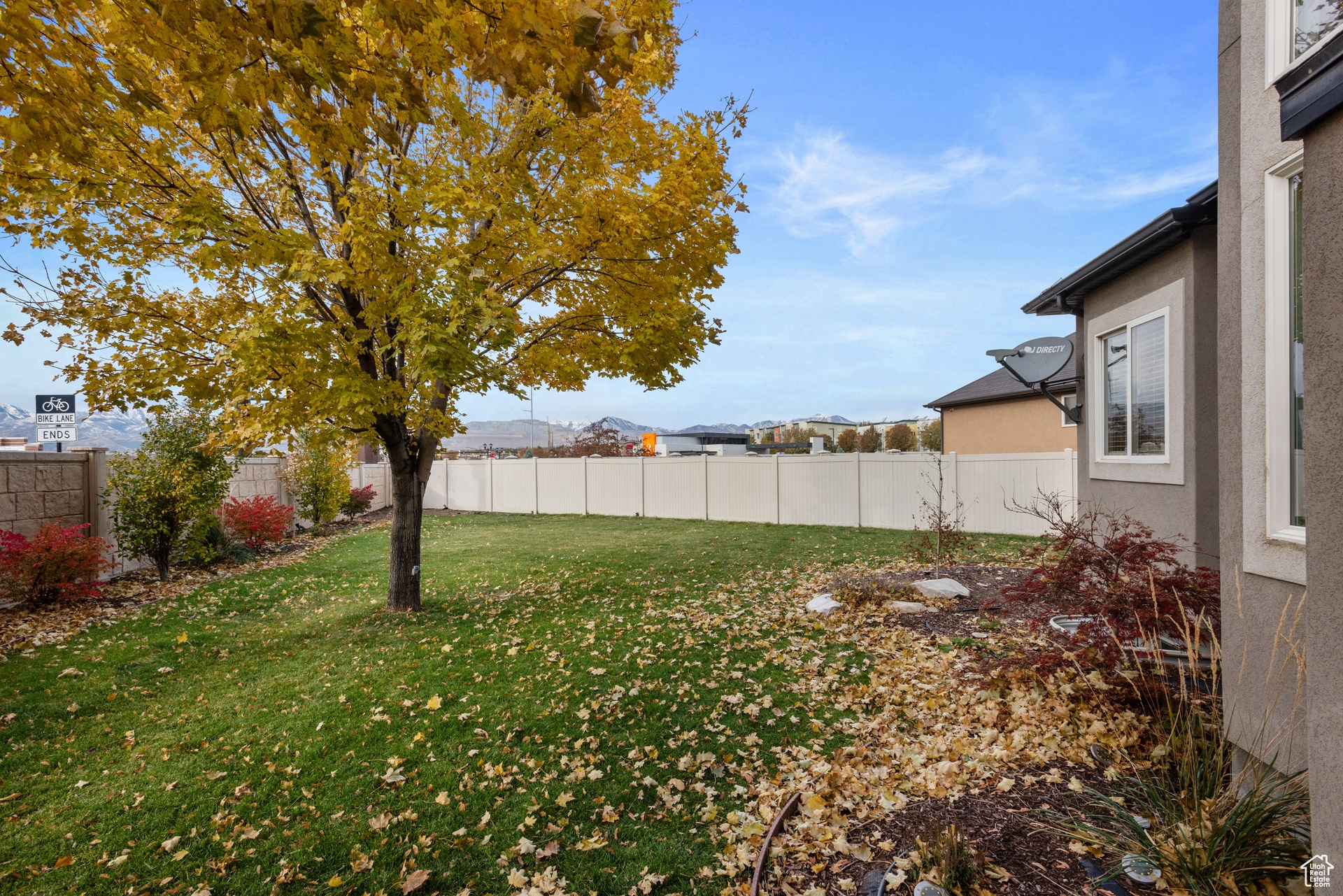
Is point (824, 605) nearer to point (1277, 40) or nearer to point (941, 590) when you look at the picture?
point (941, 590)

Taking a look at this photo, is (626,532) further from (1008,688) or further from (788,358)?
(788,358)

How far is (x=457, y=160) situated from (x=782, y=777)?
6.26 m

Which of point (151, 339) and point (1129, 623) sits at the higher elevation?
point (151, 339)

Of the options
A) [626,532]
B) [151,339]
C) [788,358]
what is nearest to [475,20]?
[151,339]

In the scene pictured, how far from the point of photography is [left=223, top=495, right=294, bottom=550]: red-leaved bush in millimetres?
10789

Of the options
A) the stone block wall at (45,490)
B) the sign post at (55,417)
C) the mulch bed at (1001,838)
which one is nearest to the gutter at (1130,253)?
the mulch bed at (1001,838)

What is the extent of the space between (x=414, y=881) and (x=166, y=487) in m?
8.57

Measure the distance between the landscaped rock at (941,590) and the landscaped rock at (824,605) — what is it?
970mm

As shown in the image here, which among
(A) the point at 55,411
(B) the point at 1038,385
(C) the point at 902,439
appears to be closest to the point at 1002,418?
(B) the point at 1038,385

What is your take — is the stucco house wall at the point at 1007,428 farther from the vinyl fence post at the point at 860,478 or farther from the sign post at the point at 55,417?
the sign post at the point at 55,417

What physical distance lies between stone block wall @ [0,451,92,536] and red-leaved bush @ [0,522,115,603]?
0.25 meters

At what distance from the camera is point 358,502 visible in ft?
58.4

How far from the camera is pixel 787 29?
6.12 m

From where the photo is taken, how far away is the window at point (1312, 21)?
7.38ft
